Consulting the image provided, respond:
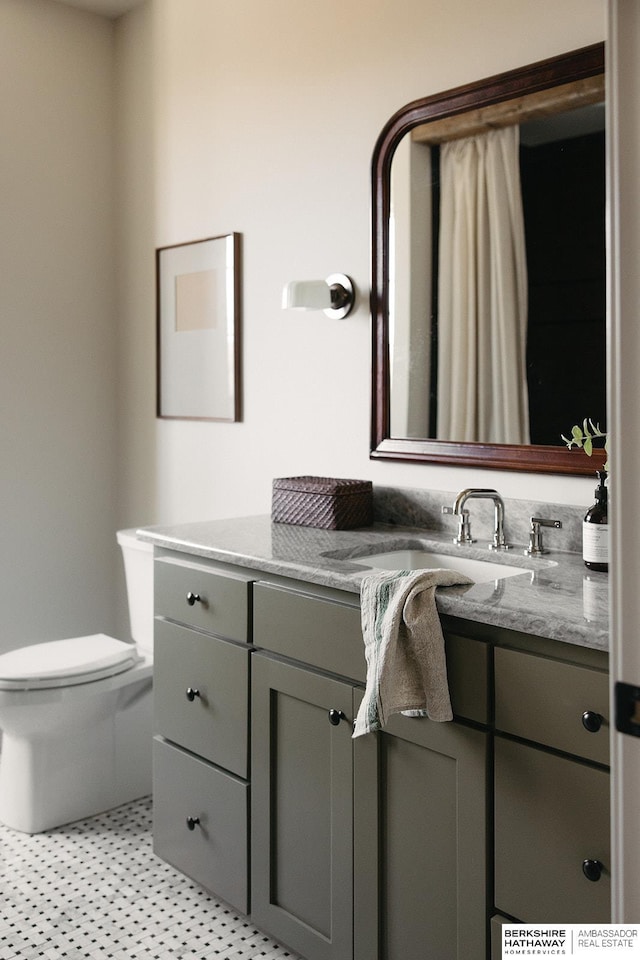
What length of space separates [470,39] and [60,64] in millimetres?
1748

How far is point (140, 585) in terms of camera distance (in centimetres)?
290

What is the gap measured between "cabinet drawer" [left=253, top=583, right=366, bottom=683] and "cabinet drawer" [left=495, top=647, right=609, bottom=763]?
32 centimetres

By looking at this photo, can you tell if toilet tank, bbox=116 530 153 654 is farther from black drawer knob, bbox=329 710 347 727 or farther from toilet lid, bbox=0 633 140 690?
black drawer knob, bbox=329 710 347 727

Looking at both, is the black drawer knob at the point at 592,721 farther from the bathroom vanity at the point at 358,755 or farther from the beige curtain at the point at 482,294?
the beige curtain at the point at 482,294

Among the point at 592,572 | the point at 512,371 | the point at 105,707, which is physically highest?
Answer: the point at 512,371

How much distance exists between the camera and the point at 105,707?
2.72 meters

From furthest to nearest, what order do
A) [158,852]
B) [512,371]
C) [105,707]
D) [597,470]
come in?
[105,707]
[158,852]
[512,371]
[597,470]

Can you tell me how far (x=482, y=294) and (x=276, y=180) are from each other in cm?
88

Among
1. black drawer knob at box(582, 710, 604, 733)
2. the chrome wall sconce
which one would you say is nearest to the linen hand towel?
black drawer knob at box(582, 710, 604, 733)

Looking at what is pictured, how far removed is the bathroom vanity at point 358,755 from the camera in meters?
1.44

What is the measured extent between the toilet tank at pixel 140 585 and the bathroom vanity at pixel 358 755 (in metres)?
0.53

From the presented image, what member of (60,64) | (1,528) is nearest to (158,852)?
(1,528)

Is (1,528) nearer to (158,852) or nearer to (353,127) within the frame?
(158,852)

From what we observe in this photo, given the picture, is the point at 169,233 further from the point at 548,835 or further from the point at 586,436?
the point at 548,835
